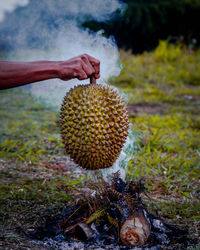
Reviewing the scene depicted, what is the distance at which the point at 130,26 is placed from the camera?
7945 millimetres

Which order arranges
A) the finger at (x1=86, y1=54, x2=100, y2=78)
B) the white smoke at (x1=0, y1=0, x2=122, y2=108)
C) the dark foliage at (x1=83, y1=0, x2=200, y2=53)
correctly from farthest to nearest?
the dark foliage at (x1=83, y1=0, x2=200, y2=53) < the white smoke at (x1=0, y1=0, x2=122, y2=108) < the finger at (x1=86, y1=54, x2=100, y2=78)

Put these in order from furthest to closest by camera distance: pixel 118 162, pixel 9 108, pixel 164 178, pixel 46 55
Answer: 1. pixel 9 108
2. pixel 46 55
3. pixel 164 178
4. pixel 118 162

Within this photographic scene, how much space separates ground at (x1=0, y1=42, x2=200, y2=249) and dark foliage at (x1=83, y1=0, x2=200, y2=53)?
357cm

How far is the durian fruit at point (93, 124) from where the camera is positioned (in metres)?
1.49

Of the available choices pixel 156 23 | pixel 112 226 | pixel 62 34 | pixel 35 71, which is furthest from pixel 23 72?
pixel 156 23

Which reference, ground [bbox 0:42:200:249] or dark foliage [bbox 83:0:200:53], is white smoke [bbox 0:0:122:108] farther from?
dark foliage [bbox 83:0:200:53]

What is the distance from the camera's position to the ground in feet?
5.85

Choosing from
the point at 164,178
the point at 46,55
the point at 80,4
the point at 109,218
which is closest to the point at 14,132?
the point at 46,55

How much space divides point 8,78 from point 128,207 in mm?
844

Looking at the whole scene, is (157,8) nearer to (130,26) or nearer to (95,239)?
(130,26)

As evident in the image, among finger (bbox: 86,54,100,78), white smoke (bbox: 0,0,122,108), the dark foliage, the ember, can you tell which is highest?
the dark foliage

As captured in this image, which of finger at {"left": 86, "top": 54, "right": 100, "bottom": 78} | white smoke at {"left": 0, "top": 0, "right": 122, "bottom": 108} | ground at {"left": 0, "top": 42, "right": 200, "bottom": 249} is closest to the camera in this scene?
finger at {"left": 86, "top": 54, "right": 100, "bottom": 78}

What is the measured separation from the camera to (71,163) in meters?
2.54

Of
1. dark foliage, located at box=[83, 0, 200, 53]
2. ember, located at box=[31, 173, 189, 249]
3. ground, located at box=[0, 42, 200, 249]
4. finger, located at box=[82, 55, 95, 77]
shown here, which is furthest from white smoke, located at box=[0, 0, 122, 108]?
dark foliage, located at box=[83, 0, 200, 53]
